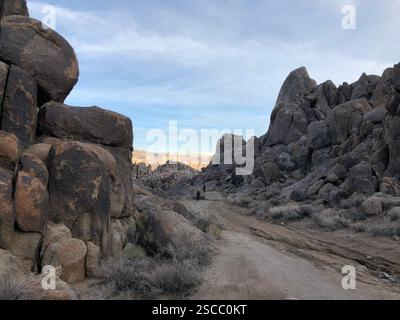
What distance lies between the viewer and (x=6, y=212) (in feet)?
26.7

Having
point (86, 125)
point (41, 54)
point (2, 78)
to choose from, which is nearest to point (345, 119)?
point (86, 125)

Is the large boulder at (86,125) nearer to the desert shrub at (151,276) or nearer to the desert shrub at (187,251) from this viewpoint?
the desert shrub at (187,251)

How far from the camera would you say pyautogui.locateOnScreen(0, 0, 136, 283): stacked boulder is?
871 cm

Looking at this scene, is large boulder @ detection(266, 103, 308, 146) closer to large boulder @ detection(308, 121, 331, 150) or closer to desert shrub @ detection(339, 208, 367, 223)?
large boulder @ detection(308, 121, 331, 150)

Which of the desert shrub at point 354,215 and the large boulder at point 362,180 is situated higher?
the large boulder at point 362,180

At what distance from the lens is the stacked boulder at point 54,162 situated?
28.6 feet

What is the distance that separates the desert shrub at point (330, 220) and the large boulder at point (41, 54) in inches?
564

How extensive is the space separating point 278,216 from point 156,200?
11340 millimetres

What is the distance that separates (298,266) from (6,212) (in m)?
7.36

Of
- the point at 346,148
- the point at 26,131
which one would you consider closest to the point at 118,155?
the point at 26,131

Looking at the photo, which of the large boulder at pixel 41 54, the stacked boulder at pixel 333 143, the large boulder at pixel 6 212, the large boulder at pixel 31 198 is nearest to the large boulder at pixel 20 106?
the large boulder at pixel 41 54

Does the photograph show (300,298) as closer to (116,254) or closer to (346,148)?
(116,254)

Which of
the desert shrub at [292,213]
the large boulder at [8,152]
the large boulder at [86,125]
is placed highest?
the large boulder at [86,125]

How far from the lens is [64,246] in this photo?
913cm
